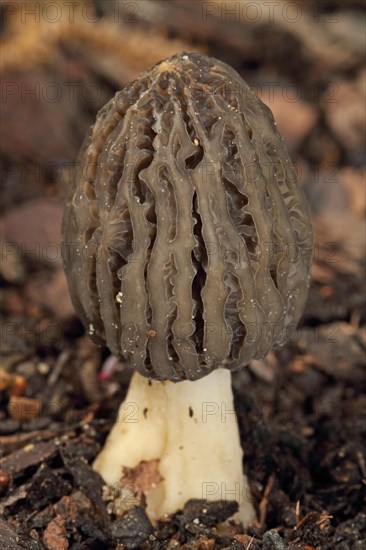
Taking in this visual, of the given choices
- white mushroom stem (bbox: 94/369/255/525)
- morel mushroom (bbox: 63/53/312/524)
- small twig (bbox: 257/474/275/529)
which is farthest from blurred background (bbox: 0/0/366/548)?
morel mushroom (bbox: 63/53/312/524)

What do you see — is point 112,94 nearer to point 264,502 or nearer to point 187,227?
point 187,227

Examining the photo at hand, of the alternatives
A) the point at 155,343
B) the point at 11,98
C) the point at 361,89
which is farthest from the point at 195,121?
the point at 361,89

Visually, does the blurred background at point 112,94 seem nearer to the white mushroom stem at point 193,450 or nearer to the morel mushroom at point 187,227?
the white mushroom stem at point 193,450

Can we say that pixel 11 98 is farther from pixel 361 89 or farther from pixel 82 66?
pixel 361 89

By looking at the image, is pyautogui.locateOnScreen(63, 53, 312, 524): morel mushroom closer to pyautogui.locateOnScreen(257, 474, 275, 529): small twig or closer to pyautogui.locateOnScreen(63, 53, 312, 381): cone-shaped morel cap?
pyautogui.locateOnScreen(63, 53, 312, 381): cone-shaped morel cap

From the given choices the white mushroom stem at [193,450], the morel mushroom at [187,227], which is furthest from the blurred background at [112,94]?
the morel mushroom at [187,227]

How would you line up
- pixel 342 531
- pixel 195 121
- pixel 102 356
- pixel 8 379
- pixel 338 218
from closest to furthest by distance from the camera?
pixel 195 121 < pixel 342 531 < pixel 8 379 < pixel 102 356 < pixel 338 218

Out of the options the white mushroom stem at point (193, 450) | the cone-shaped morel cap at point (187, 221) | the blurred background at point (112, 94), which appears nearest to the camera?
the cone-shaped morel cap at point (187, 221)
